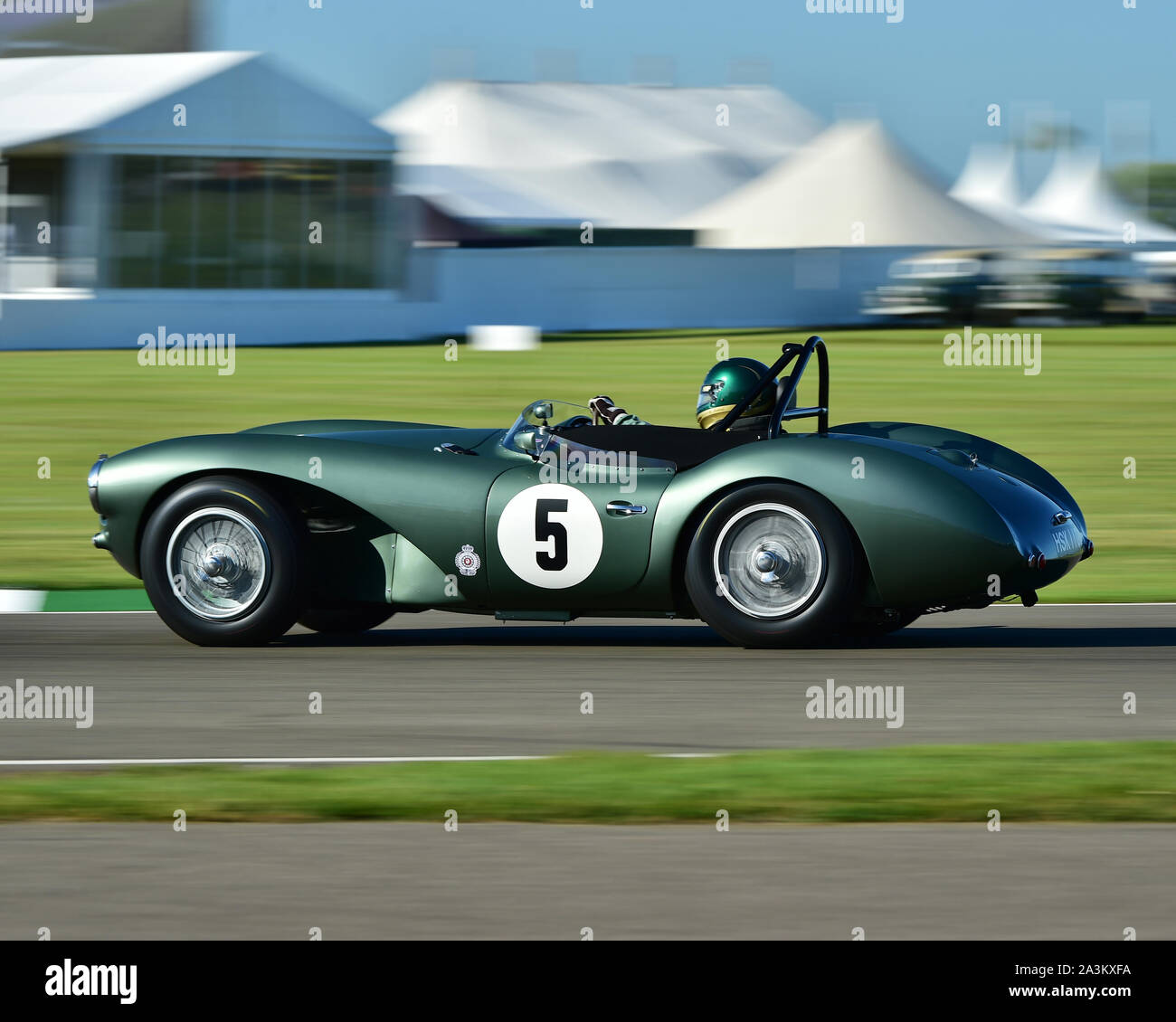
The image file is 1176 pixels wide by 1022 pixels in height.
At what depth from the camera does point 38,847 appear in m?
5.40

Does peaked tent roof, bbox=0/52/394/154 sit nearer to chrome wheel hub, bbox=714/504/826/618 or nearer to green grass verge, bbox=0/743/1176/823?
chrome wheel hub, bbox=714/504/826/618

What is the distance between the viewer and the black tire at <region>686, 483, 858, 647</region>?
28.5 ft

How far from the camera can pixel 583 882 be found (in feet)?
16.5

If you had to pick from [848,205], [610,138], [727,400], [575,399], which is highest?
[610,138]

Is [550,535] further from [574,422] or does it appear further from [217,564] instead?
[217,564]

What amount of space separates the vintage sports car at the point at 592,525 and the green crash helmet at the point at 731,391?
3 cm

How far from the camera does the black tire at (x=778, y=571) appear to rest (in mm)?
8695

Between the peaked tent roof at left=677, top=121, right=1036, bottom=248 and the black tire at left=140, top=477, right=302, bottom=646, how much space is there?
4770 centimetres

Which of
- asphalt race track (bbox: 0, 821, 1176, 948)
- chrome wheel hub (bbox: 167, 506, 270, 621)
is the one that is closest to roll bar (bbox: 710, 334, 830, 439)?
chrome wheel hub (bbox: 167, 506, 270, 621)

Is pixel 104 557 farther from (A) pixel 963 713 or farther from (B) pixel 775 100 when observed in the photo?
(B) pixel 775 100

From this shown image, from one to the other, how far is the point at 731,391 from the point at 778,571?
116cm

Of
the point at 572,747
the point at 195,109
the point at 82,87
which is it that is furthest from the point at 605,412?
the point at 82,87

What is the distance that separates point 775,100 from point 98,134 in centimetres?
4320
